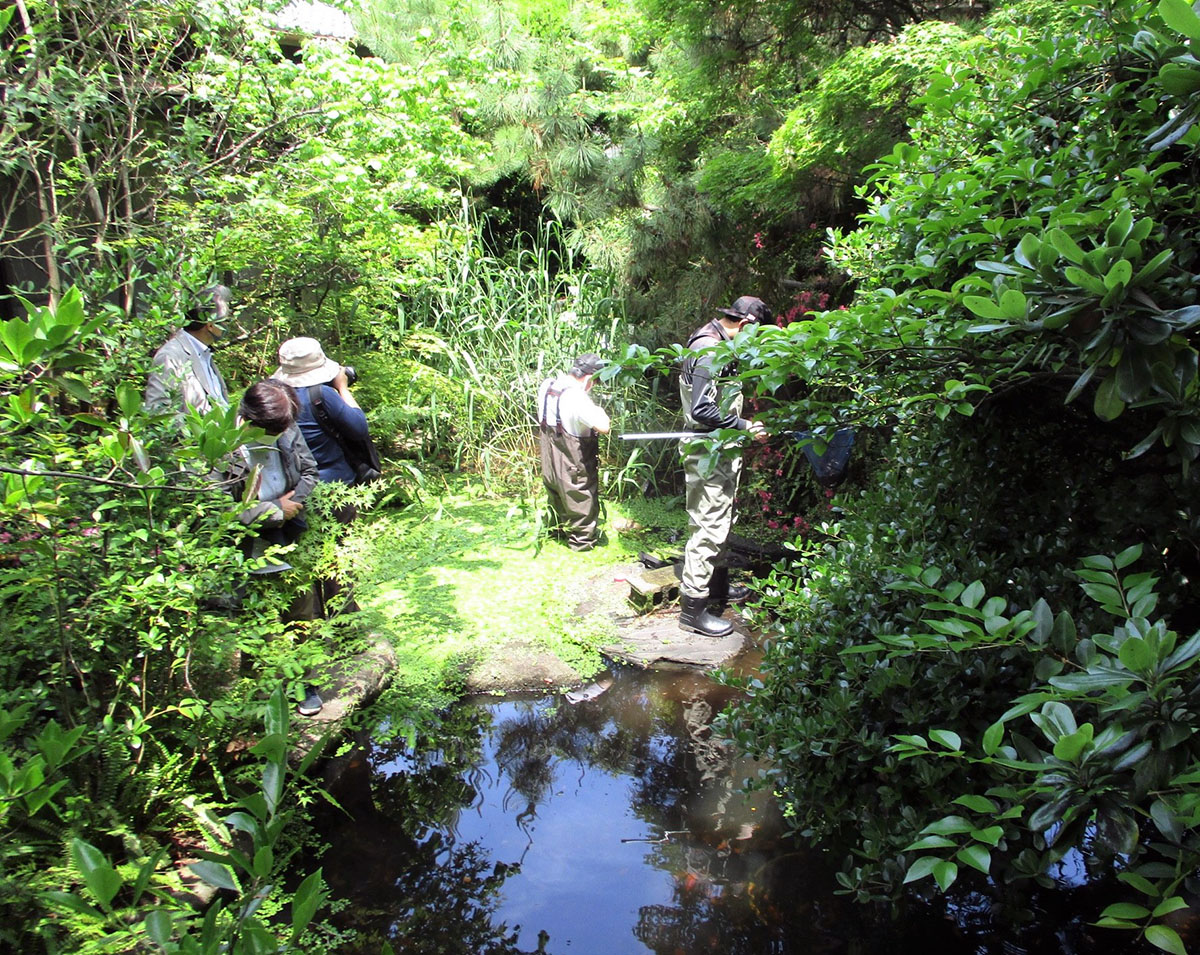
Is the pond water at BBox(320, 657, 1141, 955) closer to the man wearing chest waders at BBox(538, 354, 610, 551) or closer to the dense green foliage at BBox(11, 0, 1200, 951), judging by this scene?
the dense green foliage at BBox(11, 0, 1200, 951)

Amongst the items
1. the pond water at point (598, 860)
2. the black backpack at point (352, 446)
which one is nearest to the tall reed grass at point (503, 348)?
the black backpack at point (352, 446)

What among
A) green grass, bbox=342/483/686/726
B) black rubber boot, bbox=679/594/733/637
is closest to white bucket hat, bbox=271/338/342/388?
green grass, bbox=342/483/686/726

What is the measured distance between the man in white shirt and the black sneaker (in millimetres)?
1375

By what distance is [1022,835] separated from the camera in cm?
146

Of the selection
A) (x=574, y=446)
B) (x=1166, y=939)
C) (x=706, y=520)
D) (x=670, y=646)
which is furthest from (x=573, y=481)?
(x=1166, y=939)

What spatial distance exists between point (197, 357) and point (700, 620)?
317 cm

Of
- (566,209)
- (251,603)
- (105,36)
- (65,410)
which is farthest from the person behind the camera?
Answer: (566,209)

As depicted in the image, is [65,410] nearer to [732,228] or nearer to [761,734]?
[761,734]

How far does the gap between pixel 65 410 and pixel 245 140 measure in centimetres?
221

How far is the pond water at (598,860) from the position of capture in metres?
2.47

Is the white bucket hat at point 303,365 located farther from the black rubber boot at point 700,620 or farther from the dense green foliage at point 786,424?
the black rubber boot at point 700,620

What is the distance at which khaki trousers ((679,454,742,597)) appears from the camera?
15.0 ft

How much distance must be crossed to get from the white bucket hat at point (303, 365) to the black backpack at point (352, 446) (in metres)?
0.09

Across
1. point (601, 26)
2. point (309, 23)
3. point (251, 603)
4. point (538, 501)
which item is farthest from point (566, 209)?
point (251, 603)
